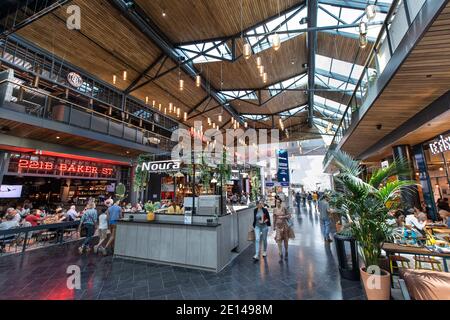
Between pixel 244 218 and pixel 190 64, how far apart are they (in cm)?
781

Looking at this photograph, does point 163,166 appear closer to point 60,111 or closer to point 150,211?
point 150,211

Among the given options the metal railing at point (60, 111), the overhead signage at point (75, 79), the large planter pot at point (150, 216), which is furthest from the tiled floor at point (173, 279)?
the overhead signage at point (75, 79)

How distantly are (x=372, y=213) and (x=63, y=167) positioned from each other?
12392mm

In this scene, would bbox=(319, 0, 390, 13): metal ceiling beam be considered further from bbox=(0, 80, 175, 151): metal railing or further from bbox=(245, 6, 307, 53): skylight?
bbox=(0, 80, 175, 151): metal railing

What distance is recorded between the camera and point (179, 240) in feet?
14.6

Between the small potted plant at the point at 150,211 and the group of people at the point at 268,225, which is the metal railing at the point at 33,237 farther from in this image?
the group of people at the point at 268,225

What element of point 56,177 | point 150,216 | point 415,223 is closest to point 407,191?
point 415,223

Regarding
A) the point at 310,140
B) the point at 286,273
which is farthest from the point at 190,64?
the point at 310,140

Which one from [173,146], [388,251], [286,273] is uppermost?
[173,146]

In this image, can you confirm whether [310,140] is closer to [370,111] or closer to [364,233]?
[370,111]

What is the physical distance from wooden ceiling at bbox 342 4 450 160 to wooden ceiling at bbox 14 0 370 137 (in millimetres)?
3449

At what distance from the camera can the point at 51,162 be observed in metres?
9.51

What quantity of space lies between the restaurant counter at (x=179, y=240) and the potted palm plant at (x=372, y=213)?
8.26 ft

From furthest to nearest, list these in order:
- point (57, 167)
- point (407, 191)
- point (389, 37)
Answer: point (57, 167), point (407, 191), point (389, 37)
